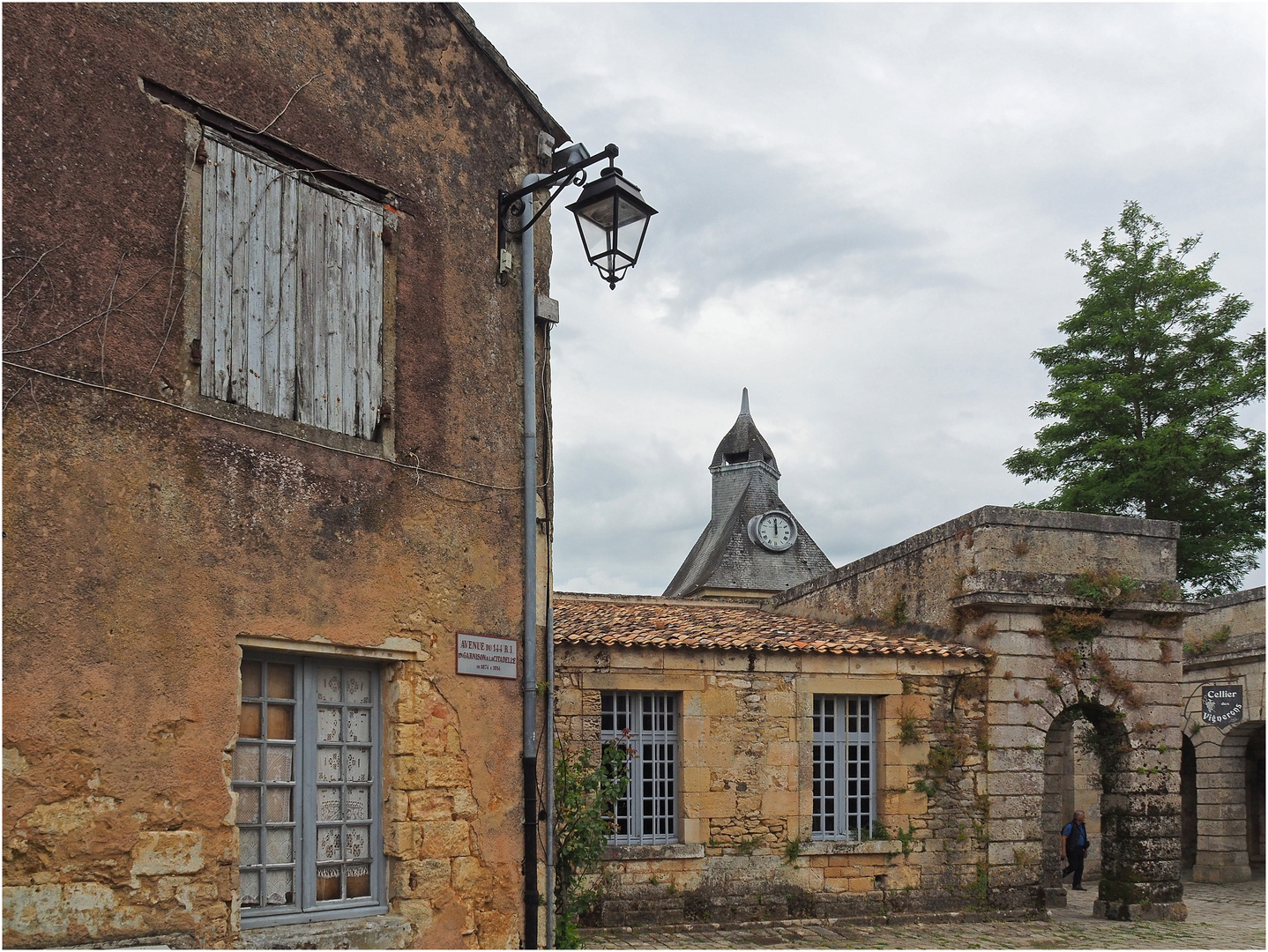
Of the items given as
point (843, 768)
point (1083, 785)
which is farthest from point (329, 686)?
point (1083, 785)

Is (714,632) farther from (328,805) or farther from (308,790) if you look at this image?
(308,790)

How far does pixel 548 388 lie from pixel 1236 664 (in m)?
14.7

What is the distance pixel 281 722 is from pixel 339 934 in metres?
1.10

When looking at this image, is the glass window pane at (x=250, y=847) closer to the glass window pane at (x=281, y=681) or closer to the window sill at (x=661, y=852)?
the glass window pane at (x=281, y=681)

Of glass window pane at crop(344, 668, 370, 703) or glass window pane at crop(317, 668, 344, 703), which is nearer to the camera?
glass window pane at crop(317, 668, 344, 703)

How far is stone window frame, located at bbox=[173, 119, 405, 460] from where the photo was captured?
5.49 meters

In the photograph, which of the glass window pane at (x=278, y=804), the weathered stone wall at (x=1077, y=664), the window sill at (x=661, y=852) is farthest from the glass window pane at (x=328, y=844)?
the weathered stone wall at (x=1077, y=664)

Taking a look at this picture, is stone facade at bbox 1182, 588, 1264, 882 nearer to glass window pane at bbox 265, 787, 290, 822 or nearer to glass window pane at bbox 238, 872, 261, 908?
glass window pane at bbox 265, 787, 290, 822

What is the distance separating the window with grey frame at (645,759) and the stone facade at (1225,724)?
31.3 ft

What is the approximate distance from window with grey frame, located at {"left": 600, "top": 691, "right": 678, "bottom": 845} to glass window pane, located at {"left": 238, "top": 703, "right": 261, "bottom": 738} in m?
6.26

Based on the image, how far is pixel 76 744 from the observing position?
476 centimetres

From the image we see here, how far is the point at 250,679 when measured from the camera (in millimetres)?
5730

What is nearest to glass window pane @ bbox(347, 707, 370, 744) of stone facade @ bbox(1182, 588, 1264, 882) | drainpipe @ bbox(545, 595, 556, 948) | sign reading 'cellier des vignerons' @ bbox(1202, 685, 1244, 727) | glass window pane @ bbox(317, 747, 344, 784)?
glass window pane @ bbox(317, 747, 344, 784)

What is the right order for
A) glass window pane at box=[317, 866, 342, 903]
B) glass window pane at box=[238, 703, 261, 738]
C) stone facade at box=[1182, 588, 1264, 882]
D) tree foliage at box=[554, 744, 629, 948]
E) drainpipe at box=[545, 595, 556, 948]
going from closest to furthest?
glass window pane at box=[238, 703, 261, 738] < glass window pane at box=[317, 866, 342, 903] < drainpipe at box=[545, 595, 556, 948] < tree foliage at box=[554, 744, 629, 948] < stone facade at box=[1182, 588, 1264, 882]
